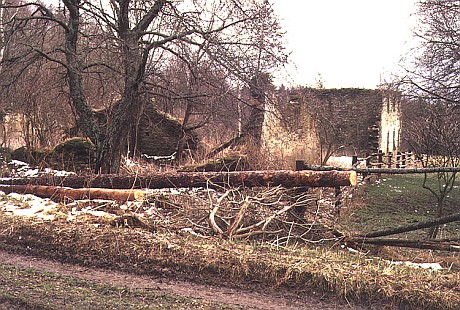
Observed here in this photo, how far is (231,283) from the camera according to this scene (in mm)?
5266

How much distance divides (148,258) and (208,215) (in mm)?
1720

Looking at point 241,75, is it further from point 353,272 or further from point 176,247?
point 353,272

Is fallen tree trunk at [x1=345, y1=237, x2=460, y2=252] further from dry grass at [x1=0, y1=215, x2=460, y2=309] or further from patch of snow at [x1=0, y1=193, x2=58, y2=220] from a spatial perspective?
patch of snow at [x1=0, y1=193, x2=58, y2=220]

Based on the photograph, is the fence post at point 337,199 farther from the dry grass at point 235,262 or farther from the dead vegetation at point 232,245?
the dry grass at point 235,262

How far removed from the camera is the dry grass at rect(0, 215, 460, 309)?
495 cm

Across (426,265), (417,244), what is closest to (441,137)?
(417,244)

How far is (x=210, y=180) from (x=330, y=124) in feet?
28.6

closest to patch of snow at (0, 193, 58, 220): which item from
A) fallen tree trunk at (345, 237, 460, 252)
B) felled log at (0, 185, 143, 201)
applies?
felled log at (0, 185, 143, 201)

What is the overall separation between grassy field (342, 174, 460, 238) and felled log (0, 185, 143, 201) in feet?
15.9

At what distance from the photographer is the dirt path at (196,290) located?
4732 millimetres

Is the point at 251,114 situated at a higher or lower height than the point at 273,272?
higher

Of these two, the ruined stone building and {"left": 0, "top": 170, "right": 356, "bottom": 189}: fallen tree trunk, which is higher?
the ruined stone building

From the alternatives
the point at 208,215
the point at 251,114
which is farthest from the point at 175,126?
the point at 208,215

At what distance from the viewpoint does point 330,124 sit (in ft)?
54.3
